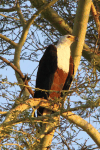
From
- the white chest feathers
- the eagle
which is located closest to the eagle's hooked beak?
the eagle

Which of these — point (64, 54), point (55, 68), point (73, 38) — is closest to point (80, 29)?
point (73, 38)

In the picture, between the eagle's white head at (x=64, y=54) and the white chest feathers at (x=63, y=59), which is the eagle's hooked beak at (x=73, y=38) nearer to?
the eagle's white head at (x=64, y=54)

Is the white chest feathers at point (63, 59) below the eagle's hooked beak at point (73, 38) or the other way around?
below

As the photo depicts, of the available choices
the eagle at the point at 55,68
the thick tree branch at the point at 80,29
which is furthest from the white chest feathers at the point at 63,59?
the thick tree branch at the point at 80,29

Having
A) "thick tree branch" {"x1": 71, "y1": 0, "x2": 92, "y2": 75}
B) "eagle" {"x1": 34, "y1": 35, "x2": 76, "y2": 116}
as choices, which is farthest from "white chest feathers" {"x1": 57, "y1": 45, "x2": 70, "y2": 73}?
"thick tree branch" {"x1": 71, "y1": 0, "x2": 92, "y2": 75}

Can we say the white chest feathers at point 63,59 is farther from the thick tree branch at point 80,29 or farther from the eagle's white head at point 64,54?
the thick tree branch at point 80,29

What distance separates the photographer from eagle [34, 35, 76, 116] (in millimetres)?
3869

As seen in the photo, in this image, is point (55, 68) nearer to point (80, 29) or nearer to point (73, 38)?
point (73, 38)

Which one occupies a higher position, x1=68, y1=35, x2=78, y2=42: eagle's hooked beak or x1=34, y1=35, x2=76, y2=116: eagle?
x1=68, y1=35, x2=78, y2=42: eagle's hooked beak

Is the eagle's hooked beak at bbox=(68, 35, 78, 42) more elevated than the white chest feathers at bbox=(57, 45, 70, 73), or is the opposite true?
the eagle's hooked beak at bbox=(68, 35, 78, 42)

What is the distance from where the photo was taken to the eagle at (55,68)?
3869mm

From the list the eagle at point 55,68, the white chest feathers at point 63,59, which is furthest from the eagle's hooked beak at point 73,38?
the white chest feathers at point 63,59

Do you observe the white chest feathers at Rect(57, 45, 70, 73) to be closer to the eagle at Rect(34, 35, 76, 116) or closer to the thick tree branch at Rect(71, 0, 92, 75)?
the eagle at Rect(34, 35, 76, 116)

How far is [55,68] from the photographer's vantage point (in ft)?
12.7
